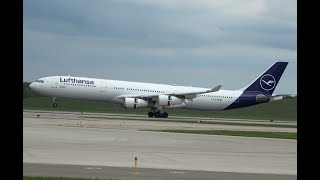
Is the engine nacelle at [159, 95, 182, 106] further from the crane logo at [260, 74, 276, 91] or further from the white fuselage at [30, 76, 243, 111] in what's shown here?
the crane logo at [260, 74, 276, 91]

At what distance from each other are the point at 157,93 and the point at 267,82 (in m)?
→ 14.7

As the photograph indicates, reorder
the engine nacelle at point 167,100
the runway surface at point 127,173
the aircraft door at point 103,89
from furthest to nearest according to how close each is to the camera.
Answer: the engine nacelle at point 167,100, the aircraft door at point 103,89, the runway surface at point 127,173

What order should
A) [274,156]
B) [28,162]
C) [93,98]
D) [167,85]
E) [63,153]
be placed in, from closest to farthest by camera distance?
[28,162]
[63,153]
[274,156]
[93,98]
[167,85]

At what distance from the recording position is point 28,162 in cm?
1773

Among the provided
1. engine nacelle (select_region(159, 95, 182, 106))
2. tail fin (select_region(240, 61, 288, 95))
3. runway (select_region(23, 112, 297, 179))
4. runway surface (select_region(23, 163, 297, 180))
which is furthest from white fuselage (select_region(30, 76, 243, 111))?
Answer: runway surface (select_region(23, 163, 297, 180))

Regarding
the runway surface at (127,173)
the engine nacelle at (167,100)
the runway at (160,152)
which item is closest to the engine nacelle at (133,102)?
the engine nacelle at (167,100)

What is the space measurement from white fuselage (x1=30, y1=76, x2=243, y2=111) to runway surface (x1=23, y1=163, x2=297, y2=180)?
45.5 meters

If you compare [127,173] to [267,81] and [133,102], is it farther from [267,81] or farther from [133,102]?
[267,81]

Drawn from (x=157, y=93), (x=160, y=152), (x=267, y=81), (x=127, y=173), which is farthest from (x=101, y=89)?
(x=127, y=173)

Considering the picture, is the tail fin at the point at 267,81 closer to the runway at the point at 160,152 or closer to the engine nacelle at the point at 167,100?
the engine nacelle at the point at 167,100

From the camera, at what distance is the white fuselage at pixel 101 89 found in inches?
2452
